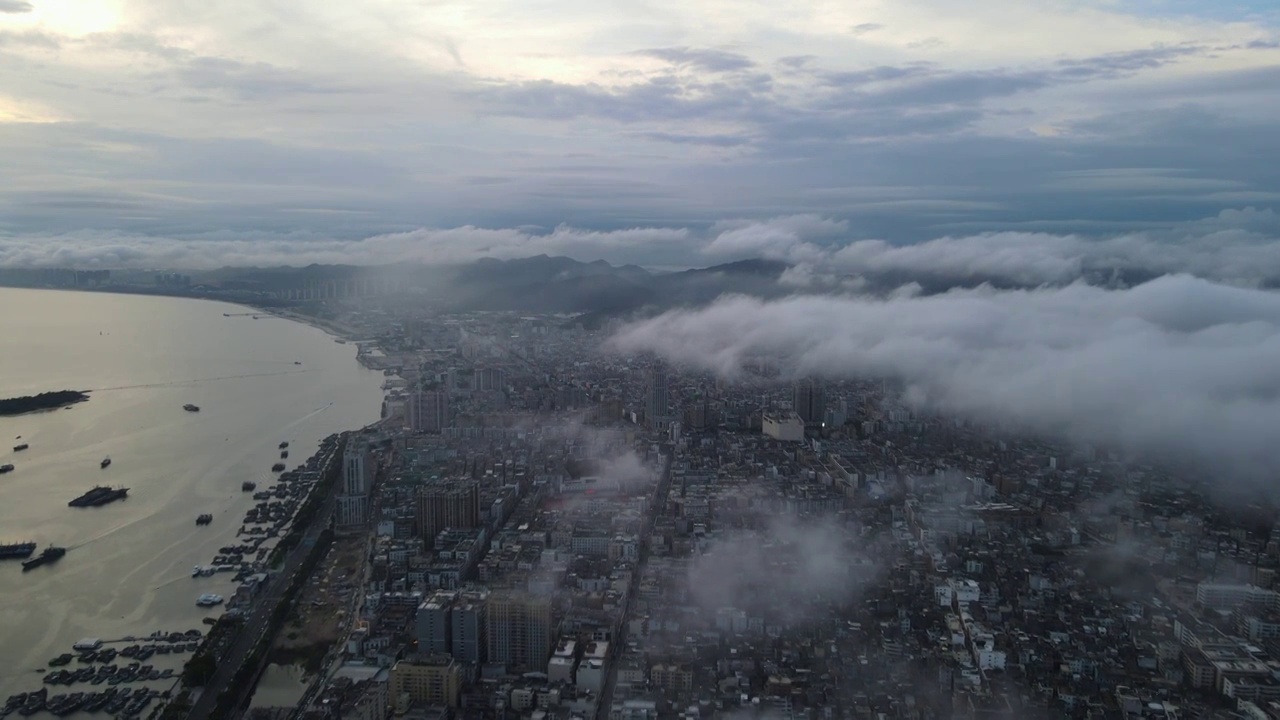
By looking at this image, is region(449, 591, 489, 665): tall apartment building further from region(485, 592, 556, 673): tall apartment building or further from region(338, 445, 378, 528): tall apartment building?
region(338, 445, 378, 528): tall apartment building

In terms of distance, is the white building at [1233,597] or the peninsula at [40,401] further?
the peninsula at [40,401]

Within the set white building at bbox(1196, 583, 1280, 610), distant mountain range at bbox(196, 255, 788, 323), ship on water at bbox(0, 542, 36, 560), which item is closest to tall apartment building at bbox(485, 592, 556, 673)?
white building at bbox(1196, 583, 1280, 610)

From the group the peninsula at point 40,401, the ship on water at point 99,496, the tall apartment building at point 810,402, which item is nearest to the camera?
the ship on water at point 99,496

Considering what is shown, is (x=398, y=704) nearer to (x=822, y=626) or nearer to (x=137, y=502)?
(x=822, y=626)

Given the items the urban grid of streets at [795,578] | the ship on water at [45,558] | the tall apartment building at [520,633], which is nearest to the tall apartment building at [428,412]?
the urban grid of streets at [795,578]

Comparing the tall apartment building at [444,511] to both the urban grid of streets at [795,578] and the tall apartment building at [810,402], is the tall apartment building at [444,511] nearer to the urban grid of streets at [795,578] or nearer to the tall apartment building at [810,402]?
the urban grid of streets at [795,578]
